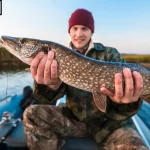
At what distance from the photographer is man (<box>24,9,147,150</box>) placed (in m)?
2.04

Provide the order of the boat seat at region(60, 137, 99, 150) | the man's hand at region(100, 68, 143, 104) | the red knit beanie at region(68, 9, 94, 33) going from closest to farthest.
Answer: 1. the man's hand at region(100, 68, 143, 104)
2. the boat seat at region(60, 137, 99, 150)
3. the red knit beanie at region(68, 9, 94, 33)

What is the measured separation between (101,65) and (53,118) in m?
0.86

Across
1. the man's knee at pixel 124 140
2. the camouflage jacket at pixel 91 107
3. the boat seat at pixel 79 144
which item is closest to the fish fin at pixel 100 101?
the camouflage jacket at pixel 91 107

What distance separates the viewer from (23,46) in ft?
7.41

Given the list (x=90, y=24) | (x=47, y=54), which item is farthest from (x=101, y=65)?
(x=90, y=24)

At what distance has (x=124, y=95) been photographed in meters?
2.01

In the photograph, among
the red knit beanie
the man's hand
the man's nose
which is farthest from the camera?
the red knit beanie

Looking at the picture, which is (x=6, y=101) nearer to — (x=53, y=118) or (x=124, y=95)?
(x=53, y=118)

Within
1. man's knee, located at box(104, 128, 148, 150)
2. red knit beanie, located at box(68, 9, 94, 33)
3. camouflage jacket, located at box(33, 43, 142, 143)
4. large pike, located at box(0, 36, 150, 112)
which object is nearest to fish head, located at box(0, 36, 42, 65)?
large pike, located at box(0, 36, 150, 112)

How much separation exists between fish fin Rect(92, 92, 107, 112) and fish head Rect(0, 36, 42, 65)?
0.76 meters

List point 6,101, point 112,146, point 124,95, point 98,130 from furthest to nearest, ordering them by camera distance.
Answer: point 6,101 < point 98,130 < point 112,146 < point 124,95

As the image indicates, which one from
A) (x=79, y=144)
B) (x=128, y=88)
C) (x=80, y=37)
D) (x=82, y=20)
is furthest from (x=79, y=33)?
(x=79, y=144)

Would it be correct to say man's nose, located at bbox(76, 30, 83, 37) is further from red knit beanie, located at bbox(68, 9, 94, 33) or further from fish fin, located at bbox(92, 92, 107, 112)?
fish fin, located at bbox(92, 92, 107, 112)

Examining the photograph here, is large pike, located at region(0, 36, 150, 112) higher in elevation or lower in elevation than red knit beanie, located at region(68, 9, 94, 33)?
lower
